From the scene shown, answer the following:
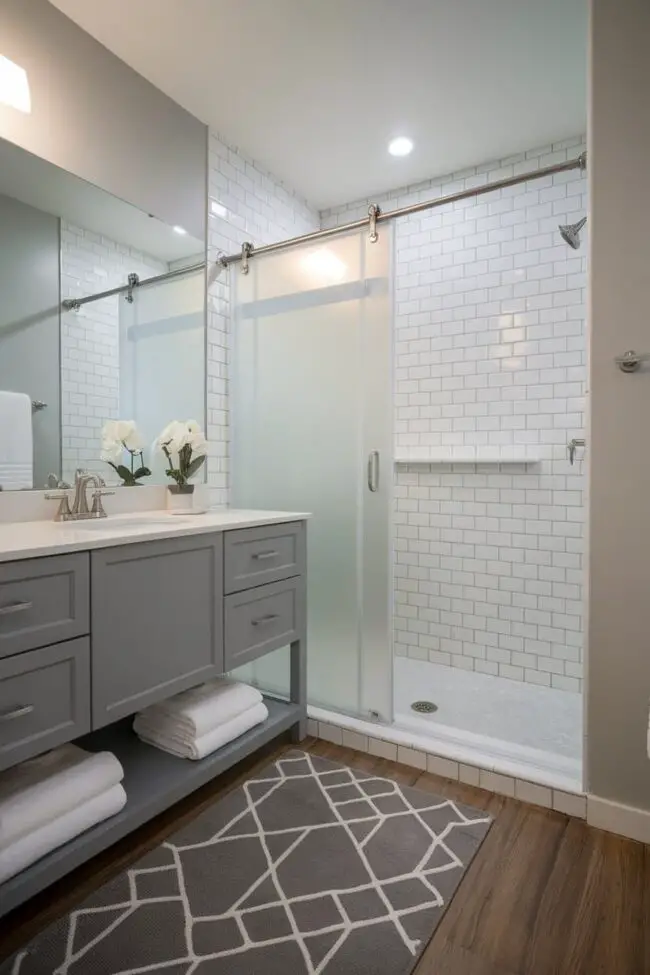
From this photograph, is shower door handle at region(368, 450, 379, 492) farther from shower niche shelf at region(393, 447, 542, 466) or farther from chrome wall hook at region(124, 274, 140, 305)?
chrome wall hook at region(124, 274, 140, 305)

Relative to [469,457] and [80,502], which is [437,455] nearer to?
[469,457]

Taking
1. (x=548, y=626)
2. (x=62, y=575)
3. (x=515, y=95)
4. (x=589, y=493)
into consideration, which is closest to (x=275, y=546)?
(x=62, y=575)

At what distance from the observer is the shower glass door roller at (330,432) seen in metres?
2.28

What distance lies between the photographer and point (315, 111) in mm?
2480

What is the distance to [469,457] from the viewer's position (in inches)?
119

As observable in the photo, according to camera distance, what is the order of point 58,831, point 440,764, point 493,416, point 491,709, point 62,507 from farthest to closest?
point 493,416 < point 491,709 < point 440,764 < point 62,507 < point 58,831

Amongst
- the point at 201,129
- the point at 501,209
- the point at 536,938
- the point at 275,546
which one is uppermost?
the point at 201,129

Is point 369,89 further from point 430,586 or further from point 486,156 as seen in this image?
point 430,586

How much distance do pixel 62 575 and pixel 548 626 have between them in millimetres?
2400

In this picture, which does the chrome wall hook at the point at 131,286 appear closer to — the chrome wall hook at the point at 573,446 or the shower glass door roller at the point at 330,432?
the shower glass door roller at the point at 330,432

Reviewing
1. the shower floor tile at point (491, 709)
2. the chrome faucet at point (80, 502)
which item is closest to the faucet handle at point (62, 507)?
the chrome faucet at point (80, 502)

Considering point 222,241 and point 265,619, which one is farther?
point 222,241

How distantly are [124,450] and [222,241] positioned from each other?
1.20m

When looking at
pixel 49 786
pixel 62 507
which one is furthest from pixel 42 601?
pixel 62 507
